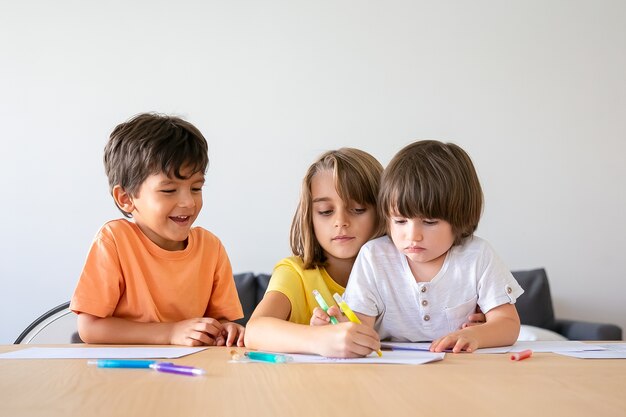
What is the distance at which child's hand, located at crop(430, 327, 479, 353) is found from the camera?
1.26m

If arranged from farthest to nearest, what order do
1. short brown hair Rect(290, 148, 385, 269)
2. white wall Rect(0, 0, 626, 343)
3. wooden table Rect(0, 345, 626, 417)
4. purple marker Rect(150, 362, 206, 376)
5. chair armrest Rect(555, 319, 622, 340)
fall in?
white wall Rect(0, 0, 626, 343) < chair armrest Rect(555, 319, 622, 340) < short brown hair Rect(290, 148, 385, 269) < purple marker Rect(150, 362, 206, 376) < wooden table Rect(0, 345, 626, 417)

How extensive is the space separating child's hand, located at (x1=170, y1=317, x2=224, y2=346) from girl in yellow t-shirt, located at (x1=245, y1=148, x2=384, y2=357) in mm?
99

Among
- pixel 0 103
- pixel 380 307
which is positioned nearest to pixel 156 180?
pixel 380 307

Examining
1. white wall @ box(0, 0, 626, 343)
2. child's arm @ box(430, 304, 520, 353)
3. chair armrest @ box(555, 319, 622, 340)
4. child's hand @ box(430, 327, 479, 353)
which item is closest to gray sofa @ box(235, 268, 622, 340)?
chair armrest @ box(555, 319, 622, 340)

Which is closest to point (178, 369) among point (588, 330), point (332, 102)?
point (588, 330)

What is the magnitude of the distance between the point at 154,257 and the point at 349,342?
0.73 m

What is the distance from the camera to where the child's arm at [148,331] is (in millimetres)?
1548

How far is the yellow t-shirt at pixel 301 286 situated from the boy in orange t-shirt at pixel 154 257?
13 cm

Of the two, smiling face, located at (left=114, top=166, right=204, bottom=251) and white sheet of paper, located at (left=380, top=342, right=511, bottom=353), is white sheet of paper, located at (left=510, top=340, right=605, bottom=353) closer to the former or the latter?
white sheet of paper, located at (left=380, top=342, right=511, bottom=353)

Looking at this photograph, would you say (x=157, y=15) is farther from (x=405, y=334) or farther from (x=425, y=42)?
(x=405, y=334)

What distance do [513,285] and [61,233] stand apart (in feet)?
8.00

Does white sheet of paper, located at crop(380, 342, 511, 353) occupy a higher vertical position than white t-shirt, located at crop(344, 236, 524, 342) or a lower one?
lower

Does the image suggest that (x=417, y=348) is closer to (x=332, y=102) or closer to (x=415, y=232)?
(x=415, y=232)

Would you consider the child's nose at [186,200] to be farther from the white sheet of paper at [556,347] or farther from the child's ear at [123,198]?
the white sheet of paper at [556,347]
